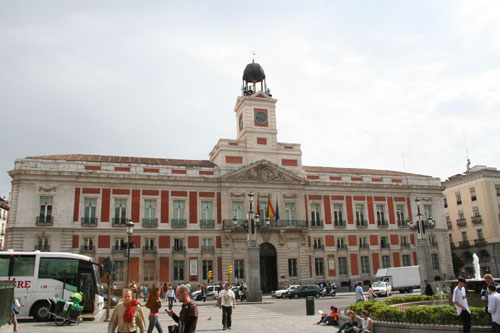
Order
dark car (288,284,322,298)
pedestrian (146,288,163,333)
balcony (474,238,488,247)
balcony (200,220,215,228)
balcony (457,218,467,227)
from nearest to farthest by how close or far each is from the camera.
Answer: pedestrian (146,288,163,333), dark car (288,284,322,298), balcony (200,220,215,228), balcony (474,238,488,247), balcony (457,218,467,227)

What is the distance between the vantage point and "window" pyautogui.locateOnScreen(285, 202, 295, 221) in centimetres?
4341

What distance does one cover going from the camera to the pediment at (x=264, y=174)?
42.6 metres

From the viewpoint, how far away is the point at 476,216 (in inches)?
2096

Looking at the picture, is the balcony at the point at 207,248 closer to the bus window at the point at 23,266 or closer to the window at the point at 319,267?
the window at the point at 319,267

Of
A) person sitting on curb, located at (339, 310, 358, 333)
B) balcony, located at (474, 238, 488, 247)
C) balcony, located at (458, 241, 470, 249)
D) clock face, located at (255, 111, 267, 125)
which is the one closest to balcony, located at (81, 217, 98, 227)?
clock face, located at (255, 111, 267, 125)

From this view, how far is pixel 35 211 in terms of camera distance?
36.6m

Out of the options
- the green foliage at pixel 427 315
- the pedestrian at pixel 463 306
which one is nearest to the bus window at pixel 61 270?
the green foliage at pixel 427 315

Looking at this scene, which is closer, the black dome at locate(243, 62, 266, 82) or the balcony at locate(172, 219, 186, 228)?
the balcony at locate(172, 219, 186, 228)

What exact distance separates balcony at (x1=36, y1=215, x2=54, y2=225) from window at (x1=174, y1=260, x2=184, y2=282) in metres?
11.0

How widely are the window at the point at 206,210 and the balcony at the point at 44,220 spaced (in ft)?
42.3

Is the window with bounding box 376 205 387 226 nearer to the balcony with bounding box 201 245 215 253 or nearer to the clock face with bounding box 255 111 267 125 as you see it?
the clock face with bounding box 255 111 267 125

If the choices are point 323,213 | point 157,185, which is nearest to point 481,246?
point 323,213

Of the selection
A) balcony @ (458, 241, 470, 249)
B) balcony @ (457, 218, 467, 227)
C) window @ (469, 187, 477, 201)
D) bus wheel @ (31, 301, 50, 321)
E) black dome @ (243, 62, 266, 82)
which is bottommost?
bus wheel @ (31, 301, 50, 321)

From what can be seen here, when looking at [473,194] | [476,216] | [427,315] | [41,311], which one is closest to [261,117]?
[473,194]
